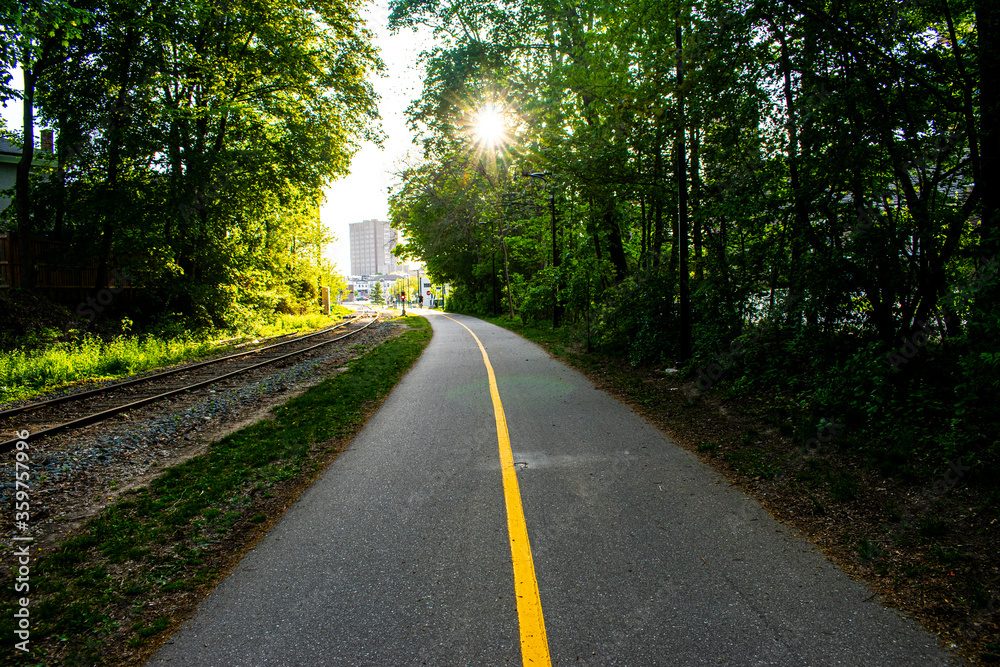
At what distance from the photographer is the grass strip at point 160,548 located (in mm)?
2816

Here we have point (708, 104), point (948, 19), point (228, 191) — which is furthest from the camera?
point (228, 191)

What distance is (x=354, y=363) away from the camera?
44.1 feet

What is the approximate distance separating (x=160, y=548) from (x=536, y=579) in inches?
115

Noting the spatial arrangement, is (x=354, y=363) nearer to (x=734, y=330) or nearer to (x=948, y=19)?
(x=734, y=330)

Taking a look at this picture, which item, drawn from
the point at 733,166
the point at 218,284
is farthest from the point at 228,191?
the point at 733,166

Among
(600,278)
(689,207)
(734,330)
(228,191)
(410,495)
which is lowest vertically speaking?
(410,495)

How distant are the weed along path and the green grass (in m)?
9.49

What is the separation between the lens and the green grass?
34.6 feet

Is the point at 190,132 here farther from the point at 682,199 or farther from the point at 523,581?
the point at 523,581

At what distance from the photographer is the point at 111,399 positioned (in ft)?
31.1

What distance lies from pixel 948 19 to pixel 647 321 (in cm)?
717

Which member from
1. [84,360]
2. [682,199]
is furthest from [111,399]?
[682,199]

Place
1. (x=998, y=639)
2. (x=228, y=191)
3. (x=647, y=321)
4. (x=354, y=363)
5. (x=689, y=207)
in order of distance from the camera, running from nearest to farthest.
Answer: (x=998, y=639)
(x=689, y=207)
(x=647, y=321)
(x=354, y=363)
(x=228, y=191)

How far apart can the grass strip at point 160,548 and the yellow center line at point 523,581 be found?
2034 millimetres
